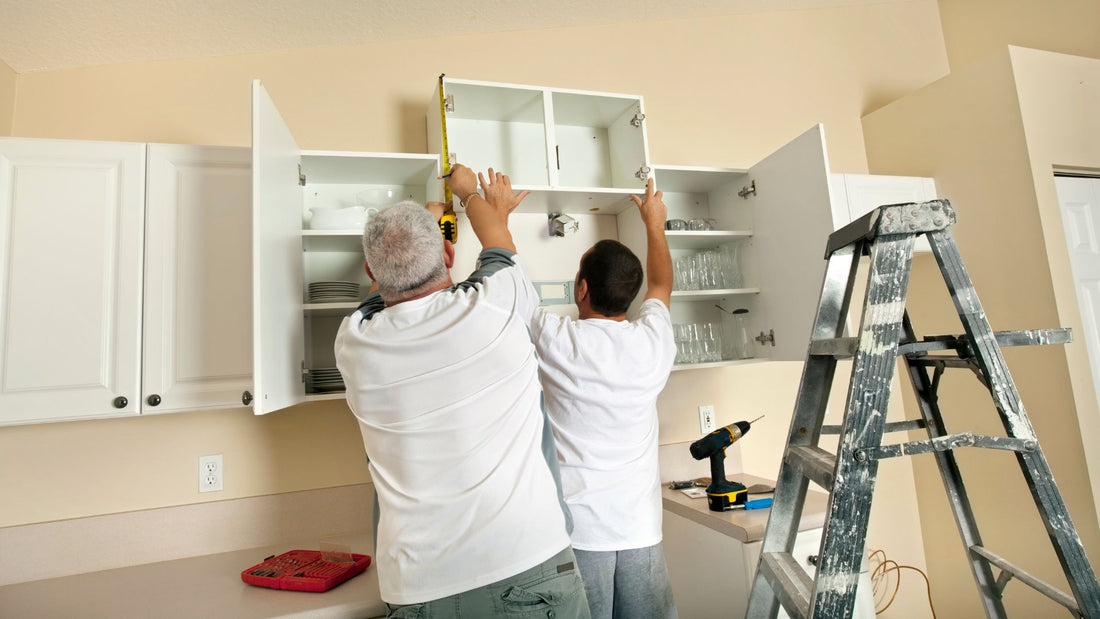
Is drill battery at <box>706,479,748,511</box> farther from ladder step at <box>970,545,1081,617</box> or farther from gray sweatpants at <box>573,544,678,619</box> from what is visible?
ladder step at <box>970,545,1081,617</box>

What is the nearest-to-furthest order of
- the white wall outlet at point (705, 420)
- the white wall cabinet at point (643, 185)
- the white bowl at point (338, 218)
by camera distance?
the white bowl at point (338, 218) → the white wall cabinet at point (643, 185) → the white wall outlet at point (705, 420)

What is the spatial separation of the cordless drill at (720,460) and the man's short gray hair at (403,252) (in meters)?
1.16

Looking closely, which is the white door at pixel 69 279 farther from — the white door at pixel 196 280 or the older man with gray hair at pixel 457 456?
the older man with gray hair at pixel 457 456

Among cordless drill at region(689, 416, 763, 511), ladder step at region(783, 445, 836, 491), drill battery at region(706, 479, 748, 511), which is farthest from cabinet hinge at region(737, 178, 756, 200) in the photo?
ladder step at region(783, 445, 836, 491)

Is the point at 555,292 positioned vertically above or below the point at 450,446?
above

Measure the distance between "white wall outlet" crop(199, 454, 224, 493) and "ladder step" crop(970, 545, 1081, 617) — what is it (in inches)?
83.6

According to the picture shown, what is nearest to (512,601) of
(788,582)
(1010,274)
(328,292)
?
(788,582)

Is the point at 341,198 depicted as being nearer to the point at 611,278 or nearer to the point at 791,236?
the point at 611,278

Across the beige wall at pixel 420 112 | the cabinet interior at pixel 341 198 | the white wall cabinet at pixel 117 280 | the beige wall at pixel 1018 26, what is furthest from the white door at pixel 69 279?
the beige wall at pixel 1018 26

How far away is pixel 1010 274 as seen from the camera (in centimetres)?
246

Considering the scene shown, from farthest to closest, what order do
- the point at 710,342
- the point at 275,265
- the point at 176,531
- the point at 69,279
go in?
the point at 710,342, the point at 176,531, the point at 69,279, the point at 275,265

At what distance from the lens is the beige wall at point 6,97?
1964mm

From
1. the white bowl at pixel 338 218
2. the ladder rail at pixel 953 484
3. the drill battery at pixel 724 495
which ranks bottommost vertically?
the drill battery at pixel 724 495

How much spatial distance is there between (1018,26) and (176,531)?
13.8 ft
